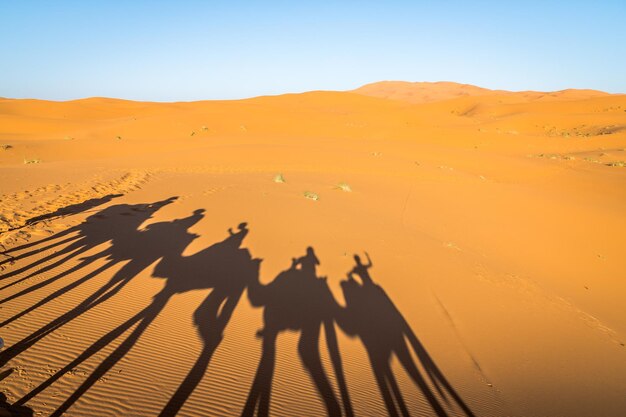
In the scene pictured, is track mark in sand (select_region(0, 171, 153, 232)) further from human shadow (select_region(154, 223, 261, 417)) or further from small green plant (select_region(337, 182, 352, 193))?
small green plant (select_region(337, 182, 352, 193))

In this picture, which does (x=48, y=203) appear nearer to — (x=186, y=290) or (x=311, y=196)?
(x=186, y=290)

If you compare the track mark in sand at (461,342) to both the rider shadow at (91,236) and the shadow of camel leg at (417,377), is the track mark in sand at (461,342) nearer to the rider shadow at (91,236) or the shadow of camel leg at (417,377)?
the shadow of camel leg at (417,377)

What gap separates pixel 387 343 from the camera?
5.06 m

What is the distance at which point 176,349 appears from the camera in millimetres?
4418

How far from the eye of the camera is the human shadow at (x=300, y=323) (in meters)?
3.90

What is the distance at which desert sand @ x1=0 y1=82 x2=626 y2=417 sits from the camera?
3.98 meters

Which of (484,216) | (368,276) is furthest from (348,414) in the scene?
(484,216)

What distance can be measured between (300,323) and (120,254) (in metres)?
3.80

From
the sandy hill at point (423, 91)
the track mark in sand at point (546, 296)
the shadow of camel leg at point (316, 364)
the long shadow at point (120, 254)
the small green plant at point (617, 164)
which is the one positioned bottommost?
the track mark in sand at point (546, 296)

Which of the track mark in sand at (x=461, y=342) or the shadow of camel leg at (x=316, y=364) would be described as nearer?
the shadow of camel leg at (x=316, y=364)

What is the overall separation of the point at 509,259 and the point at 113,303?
854 centimetres

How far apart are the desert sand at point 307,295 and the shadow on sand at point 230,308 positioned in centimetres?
3

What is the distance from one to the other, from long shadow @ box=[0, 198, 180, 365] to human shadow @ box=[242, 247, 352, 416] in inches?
85.8

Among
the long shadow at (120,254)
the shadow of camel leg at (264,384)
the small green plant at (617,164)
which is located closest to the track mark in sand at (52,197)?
the long shadow at (120,254)
